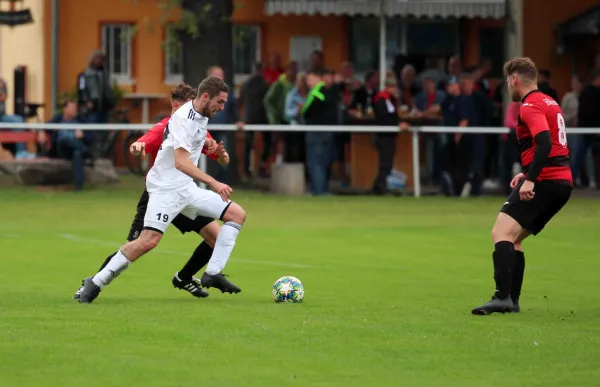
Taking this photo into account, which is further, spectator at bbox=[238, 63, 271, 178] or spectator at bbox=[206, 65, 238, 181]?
spectator at bbox=[238, 63, 271, 178]

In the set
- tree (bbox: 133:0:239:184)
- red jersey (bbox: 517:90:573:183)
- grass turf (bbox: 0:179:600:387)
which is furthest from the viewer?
tree (bbox: 133:0:239:184)

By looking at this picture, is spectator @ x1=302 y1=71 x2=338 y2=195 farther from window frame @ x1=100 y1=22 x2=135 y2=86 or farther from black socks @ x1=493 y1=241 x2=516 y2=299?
black socks @ x1=493 y1=241 x2=516 y2=299

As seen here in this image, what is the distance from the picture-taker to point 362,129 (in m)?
24.9

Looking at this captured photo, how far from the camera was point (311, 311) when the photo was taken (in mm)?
11383

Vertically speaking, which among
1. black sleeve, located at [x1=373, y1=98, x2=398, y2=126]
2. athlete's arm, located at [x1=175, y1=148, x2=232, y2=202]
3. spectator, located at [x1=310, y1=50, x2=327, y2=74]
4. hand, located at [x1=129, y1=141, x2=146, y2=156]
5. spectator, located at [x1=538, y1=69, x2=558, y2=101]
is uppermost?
spectator, located at [x1=310, y1=50, x2=327, y2=74]

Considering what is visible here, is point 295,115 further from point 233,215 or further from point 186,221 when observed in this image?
point 233,215

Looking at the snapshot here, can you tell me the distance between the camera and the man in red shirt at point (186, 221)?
12.2m

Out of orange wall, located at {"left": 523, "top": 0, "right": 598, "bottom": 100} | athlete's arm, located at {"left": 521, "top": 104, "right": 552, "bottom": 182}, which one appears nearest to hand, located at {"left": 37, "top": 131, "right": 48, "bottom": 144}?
orange wall, located at {"left": 523, "top": 0, "right": 598, "bottom": 100}

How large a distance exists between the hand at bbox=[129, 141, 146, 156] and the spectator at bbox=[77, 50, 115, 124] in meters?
14.8

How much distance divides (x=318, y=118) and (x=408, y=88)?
13.7ft

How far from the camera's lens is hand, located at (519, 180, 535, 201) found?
35.2ft

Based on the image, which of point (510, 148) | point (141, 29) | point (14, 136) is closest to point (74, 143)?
point (14, 136)

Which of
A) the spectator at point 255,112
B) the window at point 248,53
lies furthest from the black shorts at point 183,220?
the window at point 248,53

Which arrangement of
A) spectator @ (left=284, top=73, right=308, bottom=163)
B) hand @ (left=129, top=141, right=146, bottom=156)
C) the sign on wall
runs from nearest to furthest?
hand @ (left=129, top=141, right=146, bottom=156), spectator @ (left=284, top=73, right=308, bottom=163), the sign on wall
